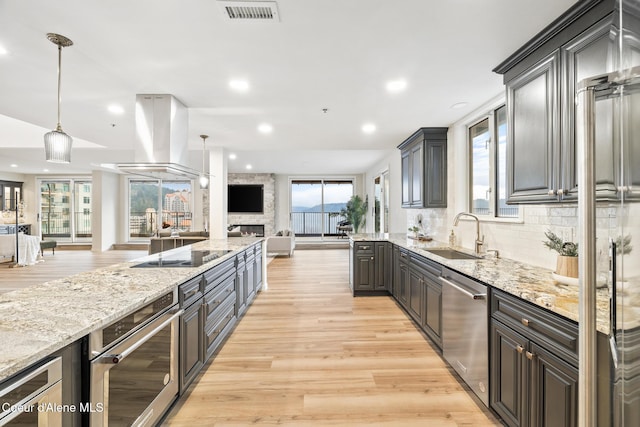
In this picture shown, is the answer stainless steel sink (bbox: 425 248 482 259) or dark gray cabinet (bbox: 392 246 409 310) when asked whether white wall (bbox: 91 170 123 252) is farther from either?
A: stainless steel sink (bbox: 425 248 482 259)

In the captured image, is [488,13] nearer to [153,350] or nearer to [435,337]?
[435,337]

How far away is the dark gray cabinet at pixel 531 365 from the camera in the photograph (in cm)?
126

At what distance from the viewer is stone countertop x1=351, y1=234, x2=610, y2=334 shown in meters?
1.19

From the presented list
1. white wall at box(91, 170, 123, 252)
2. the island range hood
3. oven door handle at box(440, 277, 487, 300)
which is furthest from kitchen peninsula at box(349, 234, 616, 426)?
white wall at box(91, 170, 123, 252)

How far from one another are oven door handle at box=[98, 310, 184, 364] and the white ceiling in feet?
5.87

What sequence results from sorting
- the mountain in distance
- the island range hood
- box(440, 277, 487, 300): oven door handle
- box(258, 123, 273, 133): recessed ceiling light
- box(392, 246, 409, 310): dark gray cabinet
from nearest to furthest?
box(440, 277, 487, 300): oven door handle < the island range hood < box(392, 246, 409, 310): dark gray cabinet < box(258, 123, 273, 133): recessed ceiling light < the mountain in distance

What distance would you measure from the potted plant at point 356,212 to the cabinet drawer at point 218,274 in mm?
7631

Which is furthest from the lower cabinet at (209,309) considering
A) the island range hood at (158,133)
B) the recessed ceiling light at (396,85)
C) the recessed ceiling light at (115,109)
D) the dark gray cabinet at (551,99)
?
the dark gray cabinet at (551,99)

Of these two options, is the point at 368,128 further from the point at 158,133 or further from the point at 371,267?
the point at 158,133

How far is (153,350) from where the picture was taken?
5.22 ft

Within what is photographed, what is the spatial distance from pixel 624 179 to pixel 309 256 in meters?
7.79

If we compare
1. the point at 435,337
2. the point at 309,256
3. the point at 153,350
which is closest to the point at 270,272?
the point at 309,256

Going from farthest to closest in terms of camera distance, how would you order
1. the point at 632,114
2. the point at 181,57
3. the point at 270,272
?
the point at 270,272 → the point at 181,57 → the point at 632,114

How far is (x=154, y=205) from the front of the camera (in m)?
10.1
